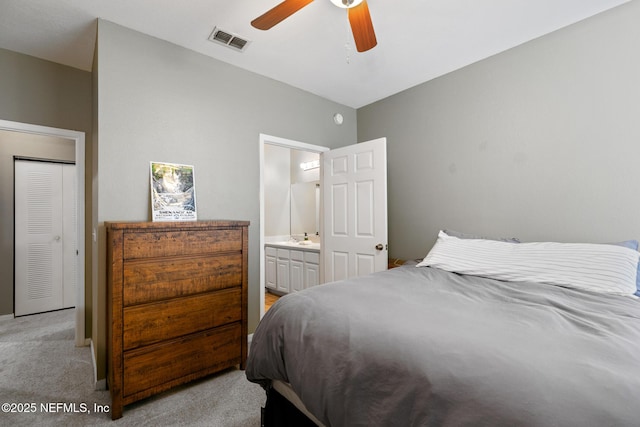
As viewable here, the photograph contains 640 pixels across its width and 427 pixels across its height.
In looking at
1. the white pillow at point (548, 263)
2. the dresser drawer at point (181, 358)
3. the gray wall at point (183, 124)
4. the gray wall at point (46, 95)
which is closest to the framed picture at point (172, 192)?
the gray wall at point (183, 124)

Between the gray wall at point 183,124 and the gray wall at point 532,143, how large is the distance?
4.54 ft

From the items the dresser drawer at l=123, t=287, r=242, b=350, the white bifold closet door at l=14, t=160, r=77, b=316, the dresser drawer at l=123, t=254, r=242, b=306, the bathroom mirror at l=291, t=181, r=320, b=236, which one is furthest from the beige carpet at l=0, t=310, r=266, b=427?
the bathroom mirror at l=291, t=181, r=320, b=236

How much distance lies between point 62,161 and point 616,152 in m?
5.54

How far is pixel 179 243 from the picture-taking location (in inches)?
79.0

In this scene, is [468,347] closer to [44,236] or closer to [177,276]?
[177,276]

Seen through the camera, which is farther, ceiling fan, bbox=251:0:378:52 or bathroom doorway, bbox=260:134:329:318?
bathroom doorway, bbox=260:134:329:318

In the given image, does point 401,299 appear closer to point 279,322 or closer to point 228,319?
point 279,322

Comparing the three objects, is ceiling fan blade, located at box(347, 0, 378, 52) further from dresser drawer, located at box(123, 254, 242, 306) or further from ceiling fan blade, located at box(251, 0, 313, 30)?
dresser drawer, located at box(123, 254, 242, 306)

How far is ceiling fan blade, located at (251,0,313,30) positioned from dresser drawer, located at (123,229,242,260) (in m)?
1.39

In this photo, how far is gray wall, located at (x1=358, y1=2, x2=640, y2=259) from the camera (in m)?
2.02

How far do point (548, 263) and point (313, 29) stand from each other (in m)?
2.26

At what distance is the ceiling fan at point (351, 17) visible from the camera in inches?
61.4

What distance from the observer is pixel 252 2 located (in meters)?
1.92

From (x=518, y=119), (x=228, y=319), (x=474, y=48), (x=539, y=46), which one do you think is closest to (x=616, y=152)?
(x=518, y=119)
